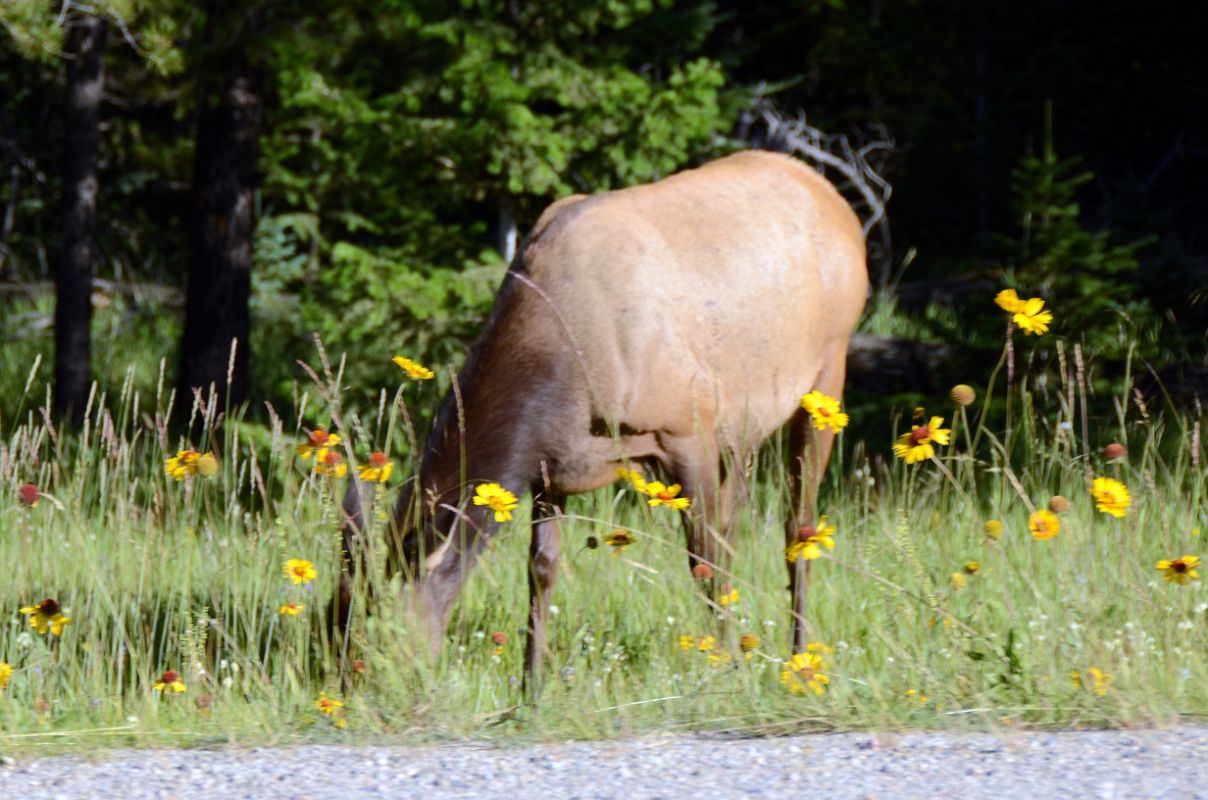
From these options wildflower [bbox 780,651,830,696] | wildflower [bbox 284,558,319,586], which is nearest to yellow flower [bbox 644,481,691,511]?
wildflower [bbox 780,651,830,696]

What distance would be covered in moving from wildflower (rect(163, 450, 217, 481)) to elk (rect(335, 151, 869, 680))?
1.34ft

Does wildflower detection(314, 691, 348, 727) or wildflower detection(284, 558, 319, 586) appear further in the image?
wildflower detection(284, 558, 319, 586)

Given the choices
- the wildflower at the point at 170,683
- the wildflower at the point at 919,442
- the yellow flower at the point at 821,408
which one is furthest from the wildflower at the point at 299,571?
the wildflower at the point at 919,442

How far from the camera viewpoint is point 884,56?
18.2 m

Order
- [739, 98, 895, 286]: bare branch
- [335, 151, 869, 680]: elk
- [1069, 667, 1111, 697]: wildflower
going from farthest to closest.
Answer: [739, 98, 895, 286]: bare branch → [335, 151, 869, 680]: elk → [1069, 667, 1111, 697]: wildflower

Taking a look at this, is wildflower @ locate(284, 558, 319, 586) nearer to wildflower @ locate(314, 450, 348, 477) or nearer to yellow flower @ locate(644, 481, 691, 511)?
wildflower @ locate(314, 450, 348, 477)

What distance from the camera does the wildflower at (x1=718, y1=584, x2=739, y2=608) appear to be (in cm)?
428

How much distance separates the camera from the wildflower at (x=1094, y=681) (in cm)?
394

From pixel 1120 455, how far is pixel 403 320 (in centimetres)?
550

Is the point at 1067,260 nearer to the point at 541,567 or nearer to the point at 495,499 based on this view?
the point at 541,567

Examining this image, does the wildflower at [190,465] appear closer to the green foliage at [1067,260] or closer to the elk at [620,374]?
the elk at [620,374]

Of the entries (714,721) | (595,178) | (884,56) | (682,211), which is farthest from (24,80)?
(714,721)

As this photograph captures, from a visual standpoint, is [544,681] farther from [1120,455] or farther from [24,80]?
[24,80]

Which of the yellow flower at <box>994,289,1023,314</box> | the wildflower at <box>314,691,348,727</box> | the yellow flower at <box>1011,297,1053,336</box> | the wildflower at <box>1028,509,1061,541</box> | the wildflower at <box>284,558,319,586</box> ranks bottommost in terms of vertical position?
the wildflower at <box>314,691,348,727</box>
